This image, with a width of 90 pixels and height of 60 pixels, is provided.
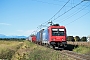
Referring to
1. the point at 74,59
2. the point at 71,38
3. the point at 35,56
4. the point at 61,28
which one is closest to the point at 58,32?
the point at 61,28

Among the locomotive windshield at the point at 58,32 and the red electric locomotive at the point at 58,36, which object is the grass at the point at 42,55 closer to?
the red electric locomotive at the point at 58,36

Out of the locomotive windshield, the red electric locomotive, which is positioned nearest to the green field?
the red electric locomotive

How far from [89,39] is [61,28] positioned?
42.1 meters

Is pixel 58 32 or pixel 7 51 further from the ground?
pixel 58 32

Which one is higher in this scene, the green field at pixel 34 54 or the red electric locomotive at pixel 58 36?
the red electric locomotive at pixel 58 36

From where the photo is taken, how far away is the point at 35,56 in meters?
20.0

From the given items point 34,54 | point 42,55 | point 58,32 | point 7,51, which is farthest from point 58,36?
point 7,51

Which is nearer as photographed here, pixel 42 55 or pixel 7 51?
pixel 42 55

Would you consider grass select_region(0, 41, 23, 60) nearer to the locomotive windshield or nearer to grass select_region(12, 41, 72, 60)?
the locomotive windshield

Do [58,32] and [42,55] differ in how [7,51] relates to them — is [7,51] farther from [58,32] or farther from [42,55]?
[42,55]

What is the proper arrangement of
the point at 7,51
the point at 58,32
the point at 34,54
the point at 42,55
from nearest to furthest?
1. the point at 42,55
2. the point at 34,54
3. the point at 58,32
4. the point at 7,51

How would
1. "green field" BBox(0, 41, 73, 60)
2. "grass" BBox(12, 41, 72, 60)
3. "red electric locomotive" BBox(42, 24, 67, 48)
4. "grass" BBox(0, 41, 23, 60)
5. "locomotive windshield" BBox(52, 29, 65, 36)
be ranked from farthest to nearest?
"grass" BBox(0, 41, 23, 60) < "locomotive windshield" BBox(52, 29, 65, 36) < "red electric locomotive" BBox(42, 24, 67, 48) < "green field" BBox(0, 41, 73, 60) < "grass" BBox(12, 41, 72, 60)

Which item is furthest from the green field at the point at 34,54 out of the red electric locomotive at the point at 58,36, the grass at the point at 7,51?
the red electric locomotive at the point at 58,36

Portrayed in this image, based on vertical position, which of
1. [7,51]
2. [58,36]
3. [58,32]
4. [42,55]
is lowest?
[7,51]
